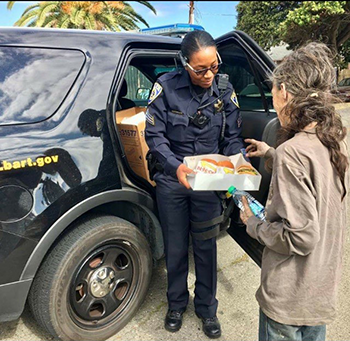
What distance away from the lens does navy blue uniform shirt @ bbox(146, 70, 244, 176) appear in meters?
1.89

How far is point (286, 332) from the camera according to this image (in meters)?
1.31

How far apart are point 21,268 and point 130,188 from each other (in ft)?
2.46

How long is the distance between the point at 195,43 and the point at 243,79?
3.48ft

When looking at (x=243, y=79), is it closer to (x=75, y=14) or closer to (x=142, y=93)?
(x=142, y=93)

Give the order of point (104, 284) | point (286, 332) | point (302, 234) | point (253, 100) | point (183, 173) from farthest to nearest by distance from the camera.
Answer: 1. point (253, 100)
2. point (104, 284)
3. point (183, 173)
4. point (286, 332)
5. point (302, 234)

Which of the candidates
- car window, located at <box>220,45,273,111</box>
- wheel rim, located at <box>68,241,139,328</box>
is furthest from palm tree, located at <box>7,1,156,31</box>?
wheel rim, located at <box>68,241,139,328</box>

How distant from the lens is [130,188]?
2096mm

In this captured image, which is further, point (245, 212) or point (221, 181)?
point (221, 181)

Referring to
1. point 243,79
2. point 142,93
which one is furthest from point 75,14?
point 243,79

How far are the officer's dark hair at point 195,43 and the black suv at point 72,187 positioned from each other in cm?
47

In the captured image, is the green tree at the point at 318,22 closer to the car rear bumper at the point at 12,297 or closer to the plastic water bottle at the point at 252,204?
the plastic water bottle at the point at 252,204

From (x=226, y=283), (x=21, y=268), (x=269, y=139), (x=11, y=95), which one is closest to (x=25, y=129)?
(x=11, y=95)

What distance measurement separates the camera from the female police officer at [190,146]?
185 cm

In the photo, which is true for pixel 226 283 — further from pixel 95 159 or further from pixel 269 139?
pixel 95 159
